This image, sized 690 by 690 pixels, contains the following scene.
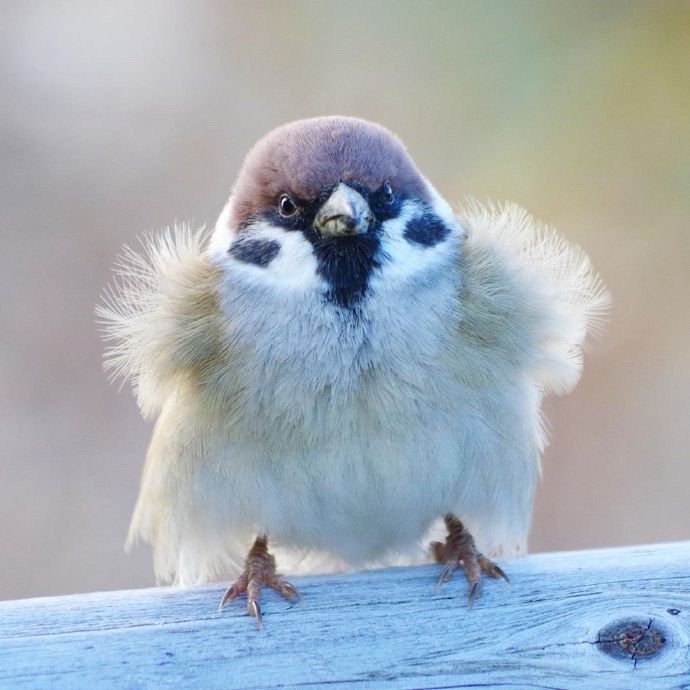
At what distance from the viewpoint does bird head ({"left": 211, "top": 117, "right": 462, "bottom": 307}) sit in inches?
111

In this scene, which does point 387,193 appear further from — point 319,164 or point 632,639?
point 632,639

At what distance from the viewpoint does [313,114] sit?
5.20m

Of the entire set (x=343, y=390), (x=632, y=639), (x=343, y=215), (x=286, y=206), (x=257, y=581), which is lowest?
(x=632, y=639)

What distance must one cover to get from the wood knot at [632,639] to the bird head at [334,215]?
0.92 meters

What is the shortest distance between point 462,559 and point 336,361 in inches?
20.7

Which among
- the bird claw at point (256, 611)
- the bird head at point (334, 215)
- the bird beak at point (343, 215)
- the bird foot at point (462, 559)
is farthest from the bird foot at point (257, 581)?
the bird beak at point (343, 215)

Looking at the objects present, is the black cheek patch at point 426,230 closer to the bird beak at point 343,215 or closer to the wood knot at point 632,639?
the bird beak at point 343,215

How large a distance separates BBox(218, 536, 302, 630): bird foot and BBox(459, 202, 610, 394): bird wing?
2.17 ft

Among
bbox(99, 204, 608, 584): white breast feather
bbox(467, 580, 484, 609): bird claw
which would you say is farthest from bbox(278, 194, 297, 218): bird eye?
bbox(467, 580, 484, 609): bird claw

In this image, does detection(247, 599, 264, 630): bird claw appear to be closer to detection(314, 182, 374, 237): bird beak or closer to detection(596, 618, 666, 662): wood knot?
detection(596, 618, 666, 662): wood knot

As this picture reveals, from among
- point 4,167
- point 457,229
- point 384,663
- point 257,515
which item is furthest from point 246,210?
point 4,167

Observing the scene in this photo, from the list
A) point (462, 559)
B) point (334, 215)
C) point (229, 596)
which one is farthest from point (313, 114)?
point (229, 596)

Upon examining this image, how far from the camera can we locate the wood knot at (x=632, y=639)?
2375 mm

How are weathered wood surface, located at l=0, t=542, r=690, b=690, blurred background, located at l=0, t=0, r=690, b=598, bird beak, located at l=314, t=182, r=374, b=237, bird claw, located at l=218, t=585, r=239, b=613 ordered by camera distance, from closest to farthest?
weathered wood surface, located at l=0, t=542, r=690, b=690 → bird claw, located at l=218, t=585, r=239, b=613 → bird beak, located at l=314, t=182, r=374, b=237 → blurred background, located at l=0, t=0, r=690, b=598
